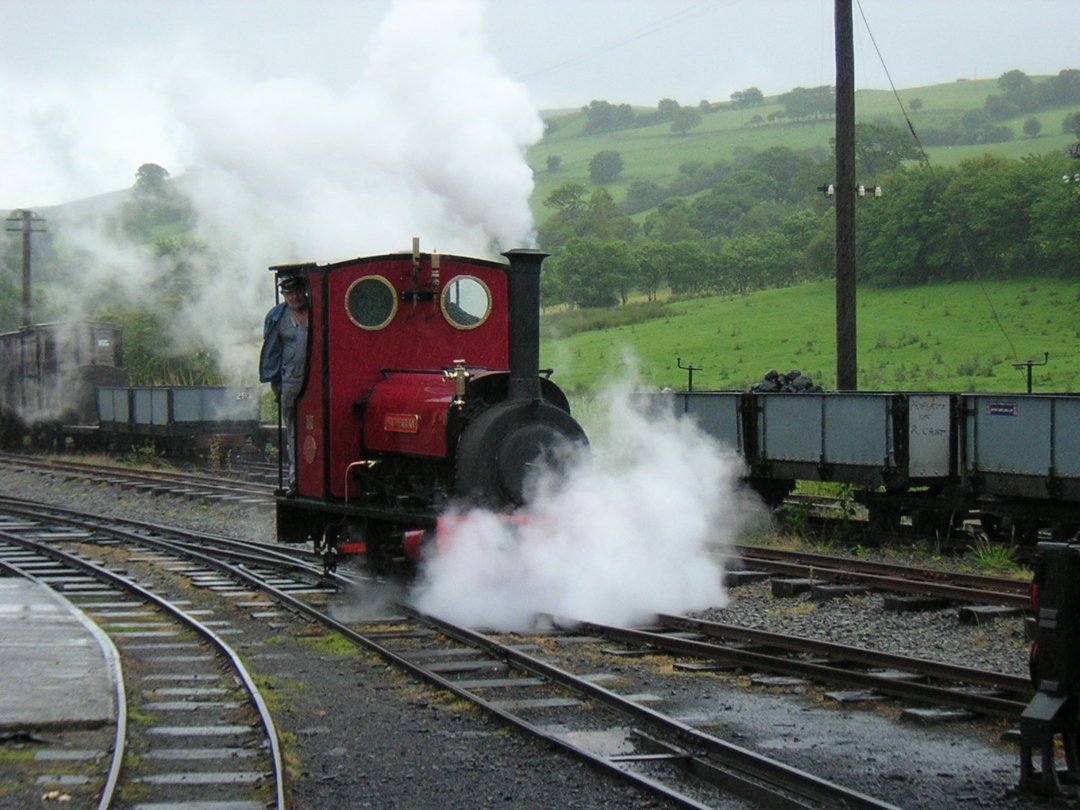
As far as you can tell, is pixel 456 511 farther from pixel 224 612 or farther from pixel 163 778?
pixel 163 778

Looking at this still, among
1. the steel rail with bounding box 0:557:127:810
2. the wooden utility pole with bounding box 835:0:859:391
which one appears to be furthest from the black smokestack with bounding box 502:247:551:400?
the wooden utility pole with bounding box 835:0:859:391

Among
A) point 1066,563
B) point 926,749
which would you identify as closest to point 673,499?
point 926,749

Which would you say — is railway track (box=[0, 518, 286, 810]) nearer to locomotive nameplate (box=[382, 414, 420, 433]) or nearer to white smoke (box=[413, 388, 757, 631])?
white smoke (box=[413, 388, 757, 631])

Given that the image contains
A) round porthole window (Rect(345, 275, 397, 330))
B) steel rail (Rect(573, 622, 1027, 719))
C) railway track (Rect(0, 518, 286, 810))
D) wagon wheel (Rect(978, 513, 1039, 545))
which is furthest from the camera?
wagon wheel (Rect(978, 513, 1039, 545))

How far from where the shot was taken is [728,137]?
136 meters

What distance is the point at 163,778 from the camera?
19.1 ft

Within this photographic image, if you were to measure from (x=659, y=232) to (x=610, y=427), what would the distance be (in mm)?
77841

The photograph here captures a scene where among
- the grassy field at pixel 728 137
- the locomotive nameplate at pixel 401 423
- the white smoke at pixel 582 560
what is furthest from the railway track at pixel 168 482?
the grassy field at pixel 728 137

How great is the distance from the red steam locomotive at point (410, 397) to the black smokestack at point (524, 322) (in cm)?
1

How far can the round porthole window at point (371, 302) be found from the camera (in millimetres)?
10766

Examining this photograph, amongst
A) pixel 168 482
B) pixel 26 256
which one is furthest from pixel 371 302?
pixel 26 256

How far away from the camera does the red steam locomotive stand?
9.77 meters

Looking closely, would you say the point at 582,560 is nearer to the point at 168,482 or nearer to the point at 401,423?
the point at 401,423

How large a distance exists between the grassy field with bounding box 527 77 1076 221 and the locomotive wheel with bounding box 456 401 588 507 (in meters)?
92.1
